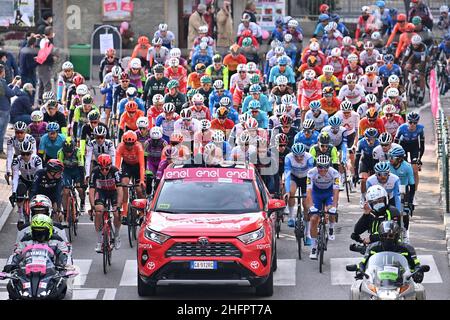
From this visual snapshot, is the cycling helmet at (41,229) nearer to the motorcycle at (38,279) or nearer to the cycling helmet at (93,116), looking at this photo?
the motorcycle at (38,279)

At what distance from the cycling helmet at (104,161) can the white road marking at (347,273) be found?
12.4ft

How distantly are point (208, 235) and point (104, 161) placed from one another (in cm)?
392

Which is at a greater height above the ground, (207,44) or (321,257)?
(207,44)

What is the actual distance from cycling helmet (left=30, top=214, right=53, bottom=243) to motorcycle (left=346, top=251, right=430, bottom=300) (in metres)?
4.01

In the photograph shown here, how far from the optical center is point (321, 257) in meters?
25.8

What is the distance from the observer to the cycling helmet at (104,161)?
2698 centimetres

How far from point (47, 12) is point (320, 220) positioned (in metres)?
20.9

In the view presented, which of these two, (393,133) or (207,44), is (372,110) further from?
(207,44)

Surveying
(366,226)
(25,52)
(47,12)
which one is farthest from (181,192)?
(47,12)

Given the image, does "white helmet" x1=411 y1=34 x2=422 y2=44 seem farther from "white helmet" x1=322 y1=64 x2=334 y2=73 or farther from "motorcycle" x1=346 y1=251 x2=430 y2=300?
"motorcycle" x1=346 y1=251 x2=430 y2=300

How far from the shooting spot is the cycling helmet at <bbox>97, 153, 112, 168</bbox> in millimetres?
26984

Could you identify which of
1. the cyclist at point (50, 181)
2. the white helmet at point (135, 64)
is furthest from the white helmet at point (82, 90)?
the cyclist at point (50, 181)

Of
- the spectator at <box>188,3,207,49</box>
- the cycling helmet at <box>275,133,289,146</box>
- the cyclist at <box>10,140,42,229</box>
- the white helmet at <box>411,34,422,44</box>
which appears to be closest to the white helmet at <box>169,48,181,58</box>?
the spectator at <box>188,3,207,49</box>

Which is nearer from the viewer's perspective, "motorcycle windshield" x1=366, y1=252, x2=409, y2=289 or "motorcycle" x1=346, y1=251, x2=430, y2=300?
"motorcycle" x1=346, y1=251, x2=430, y2=300
